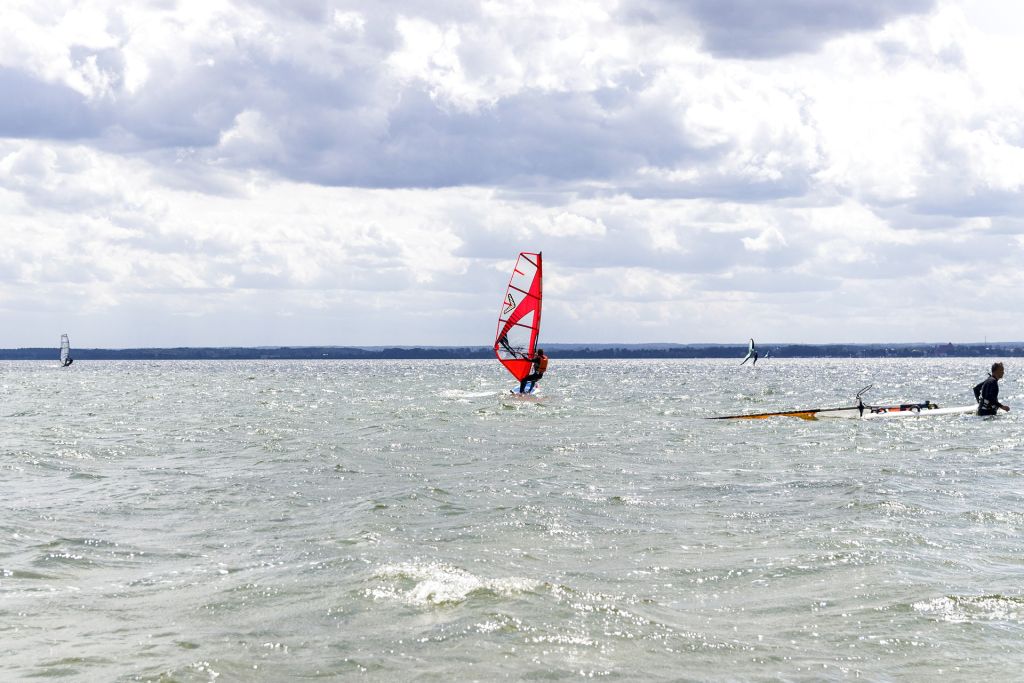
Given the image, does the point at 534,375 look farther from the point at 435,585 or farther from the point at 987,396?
the point at 435,585

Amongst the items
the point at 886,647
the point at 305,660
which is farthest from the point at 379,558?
the point at 886,647

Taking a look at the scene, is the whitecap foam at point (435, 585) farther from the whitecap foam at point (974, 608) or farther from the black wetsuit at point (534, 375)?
the black wetsuit at point (534, 375)

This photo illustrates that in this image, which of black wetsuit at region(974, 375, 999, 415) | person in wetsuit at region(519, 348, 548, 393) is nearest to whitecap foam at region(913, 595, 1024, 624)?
black wetsuit at region(974, 375, 999, 415)

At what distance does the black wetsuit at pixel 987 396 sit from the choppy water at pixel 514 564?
28.7 ft

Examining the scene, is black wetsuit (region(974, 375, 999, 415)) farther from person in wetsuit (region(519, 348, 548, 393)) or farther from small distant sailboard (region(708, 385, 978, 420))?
person in wetsuit (region(519, 348, 548, 393))

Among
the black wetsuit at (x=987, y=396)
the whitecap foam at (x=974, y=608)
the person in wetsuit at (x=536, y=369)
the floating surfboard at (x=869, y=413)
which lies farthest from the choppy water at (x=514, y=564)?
the person in wetsuit at (x=536, y=369)

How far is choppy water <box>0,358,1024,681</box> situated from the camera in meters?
8.20

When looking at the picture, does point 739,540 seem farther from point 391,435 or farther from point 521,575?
point 391,435

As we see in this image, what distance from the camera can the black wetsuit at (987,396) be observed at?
33.0 metres

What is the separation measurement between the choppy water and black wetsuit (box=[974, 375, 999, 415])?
8.76 meters

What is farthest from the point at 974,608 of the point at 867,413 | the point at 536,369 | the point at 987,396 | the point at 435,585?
the point at 536,369

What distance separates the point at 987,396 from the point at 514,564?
1047 inches

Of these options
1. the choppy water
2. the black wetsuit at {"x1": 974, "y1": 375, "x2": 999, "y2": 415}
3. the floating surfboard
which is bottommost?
the choppy water

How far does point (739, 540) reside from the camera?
1302cm
